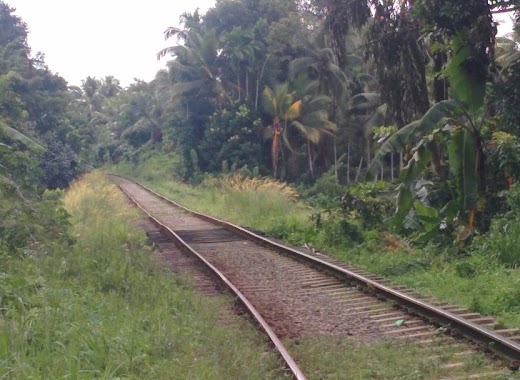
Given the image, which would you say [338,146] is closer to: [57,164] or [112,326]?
[57,164]

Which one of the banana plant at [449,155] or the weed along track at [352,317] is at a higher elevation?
the banana plant at [449,155]

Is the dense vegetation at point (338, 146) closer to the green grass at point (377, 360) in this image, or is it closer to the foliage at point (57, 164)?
the foliage at point (57, 164)

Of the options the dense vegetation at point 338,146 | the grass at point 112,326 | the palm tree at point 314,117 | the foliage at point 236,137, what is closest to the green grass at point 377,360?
the grass at point 112,326

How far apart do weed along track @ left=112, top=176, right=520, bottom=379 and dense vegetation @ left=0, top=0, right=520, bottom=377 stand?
33.6 inches

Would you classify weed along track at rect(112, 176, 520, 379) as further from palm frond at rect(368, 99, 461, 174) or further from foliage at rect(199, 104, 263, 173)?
foliage at rect(199, 104, 263, 173)

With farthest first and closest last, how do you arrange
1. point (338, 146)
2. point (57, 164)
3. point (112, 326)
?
1. point (338, 146)
2. point (57, 164)
3. point (112, 326)

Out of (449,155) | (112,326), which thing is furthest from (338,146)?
(112,326)

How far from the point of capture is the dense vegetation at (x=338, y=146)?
10625mm

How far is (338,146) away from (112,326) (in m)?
36.0

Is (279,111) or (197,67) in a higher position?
(197,67)

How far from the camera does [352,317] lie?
8.41m

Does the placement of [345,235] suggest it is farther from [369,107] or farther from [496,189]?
[369,107]

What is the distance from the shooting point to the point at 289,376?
6.09 meters

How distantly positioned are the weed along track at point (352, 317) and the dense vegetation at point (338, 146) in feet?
2.80
